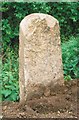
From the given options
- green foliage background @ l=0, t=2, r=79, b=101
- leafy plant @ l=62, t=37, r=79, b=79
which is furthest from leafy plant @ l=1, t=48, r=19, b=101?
leafy plant @ l=62, t=37, r=79, b=79

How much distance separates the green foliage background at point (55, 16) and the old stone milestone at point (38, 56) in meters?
1.50

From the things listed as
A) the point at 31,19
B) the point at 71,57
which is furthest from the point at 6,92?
the point at 71,57

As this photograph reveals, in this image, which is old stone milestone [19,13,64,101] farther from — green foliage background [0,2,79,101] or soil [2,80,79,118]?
green foliage background [0,2,79,101]

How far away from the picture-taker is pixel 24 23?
13.3ft

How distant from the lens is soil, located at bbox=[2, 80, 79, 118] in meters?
3.78

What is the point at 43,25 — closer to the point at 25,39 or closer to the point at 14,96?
the point at 25,39

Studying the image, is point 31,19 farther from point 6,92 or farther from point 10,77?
point 10,77

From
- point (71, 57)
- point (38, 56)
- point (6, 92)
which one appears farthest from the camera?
point (71, 57)

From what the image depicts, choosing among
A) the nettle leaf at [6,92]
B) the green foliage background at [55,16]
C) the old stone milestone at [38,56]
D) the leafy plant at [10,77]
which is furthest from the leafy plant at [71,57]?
the old stone milestone at [38,56]

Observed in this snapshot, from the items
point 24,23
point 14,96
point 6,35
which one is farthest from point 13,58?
point 24,23

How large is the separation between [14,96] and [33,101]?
531mm

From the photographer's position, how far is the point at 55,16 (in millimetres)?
6594

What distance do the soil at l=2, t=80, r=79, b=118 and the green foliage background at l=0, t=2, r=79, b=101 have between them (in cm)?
153

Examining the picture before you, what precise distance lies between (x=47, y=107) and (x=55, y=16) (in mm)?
2939
